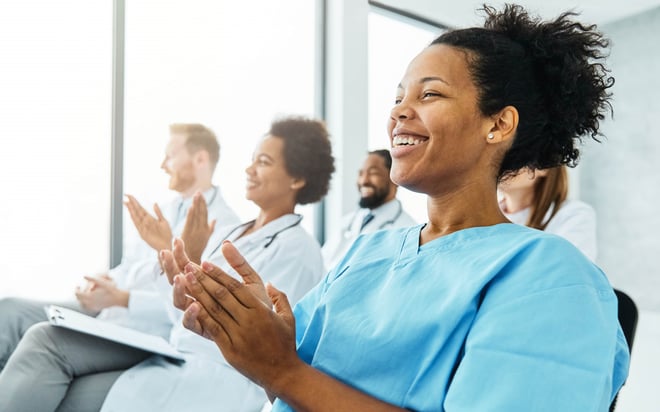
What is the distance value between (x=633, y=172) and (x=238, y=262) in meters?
4.35

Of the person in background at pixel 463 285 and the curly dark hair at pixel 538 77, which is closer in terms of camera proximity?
the person in background at pixel 463 285

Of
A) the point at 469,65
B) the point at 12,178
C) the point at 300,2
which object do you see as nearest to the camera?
the point at 469,65

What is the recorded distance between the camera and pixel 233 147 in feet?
11.2

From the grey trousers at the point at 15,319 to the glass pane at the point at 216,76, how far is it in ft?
3.24

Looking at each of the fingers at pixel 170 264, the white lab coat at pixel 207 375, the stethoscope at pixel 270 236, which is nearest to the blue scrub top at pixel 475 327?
the fingers at pixel 170 264

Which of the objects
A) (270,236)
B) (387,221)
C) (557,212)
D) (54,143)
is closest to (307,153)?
(270,236)

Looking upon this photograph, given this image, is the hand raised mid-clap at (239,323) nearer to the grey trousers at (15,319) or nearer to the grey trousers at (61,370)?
the grey trousers at (61,370)

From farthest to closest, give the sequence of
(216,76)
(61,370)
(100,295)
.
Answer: (216,76) < (100,295) < (61,370)

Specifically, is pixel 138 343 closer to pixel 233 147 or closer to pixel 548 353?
pixel 548 353

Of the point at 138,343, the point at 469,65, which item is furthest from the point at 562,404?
the point at 138,343

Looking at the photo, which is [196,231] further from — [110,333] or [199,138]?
[199,138]

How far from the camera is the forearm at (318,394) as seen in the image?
2.38 ft

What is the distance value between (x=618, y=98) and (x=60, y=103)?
3936 millimetres

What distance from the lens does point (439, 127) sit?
0.84 m
